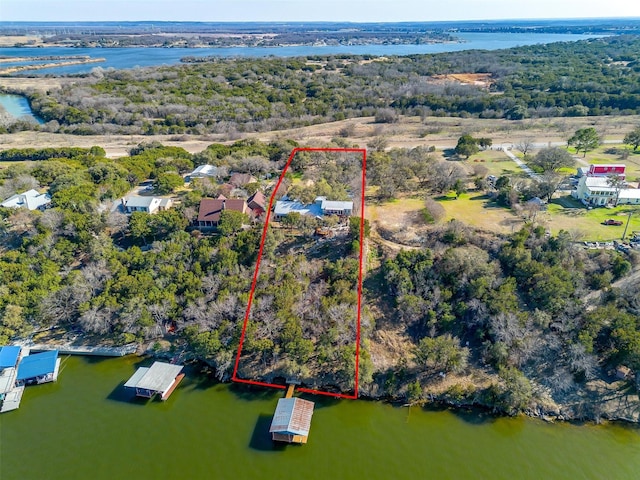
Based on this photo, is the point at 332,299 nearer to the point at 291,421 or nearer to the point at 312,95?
the point at 291,421

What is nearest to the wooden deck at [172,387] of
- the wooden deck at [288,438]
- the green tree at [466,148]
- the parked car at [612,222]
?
the wooden deck at [288,438]

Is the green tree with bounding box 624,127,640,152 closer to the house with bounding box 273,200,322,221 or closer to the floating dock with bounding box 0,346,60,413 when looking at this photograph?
the house with bounding box 273,200,322,221

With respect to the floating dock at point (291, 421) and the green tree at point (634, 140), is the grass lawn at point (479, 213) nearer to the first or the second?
the floating dock at point (291, 421)

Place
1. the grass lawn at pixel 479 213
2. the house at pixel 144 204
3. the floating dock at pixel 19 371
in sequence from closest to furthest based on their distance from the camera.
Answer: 1. the floating dock at pixel 19 371
2. the grass lawn at pixel 479 213
3. the house at pixel 144 204

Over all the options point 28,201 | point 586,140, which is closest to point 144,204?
point 28,201

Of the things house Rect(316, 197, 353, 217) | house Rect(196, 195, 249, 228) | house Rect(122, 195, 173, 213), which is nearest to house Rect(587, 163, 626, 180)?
house Rect(316, 197, 353, 217)
